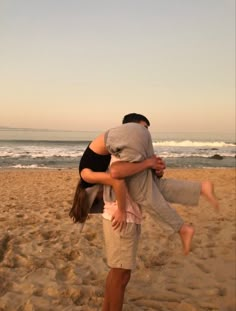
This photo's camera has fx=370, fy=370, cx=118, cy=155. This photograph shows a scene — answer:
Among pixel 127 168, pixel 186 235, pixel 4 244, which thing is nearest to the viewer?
pixel 127 168

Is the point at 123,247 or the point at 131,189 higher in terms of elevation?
the point at 131,189

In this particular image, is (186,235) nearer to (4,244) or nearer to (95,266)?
(95,266)

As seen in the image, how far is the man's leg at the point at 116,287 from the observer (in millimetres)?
2900

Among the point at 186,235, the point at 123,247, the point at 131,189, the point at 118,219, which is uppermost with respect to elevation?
the point at 131,189

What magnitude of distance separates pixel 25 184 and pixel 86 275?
8.53 meters

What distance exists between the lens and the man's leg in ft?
9.52

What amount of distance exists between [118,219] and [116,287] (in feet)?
1.90

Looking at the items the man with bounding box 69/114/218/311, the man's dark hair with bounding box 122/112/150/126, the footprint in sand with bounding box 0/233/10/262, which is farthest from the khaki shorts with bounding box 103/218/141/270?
the footprint in sand with bounding box 0/233/10/262

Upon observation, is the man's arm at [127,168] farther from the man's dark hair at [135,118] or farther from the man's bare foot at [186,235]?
the man's bare foot at [186,235]

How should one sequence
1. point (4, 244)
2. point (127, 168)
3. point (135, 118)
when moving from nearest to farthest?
point (127, 168) → point (135, 118) → point (4, 244)

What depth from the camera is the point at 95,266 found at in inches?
189

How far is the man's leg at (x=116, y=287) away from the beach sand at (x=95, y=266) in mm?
496

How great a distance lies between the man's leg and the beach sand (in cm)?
50

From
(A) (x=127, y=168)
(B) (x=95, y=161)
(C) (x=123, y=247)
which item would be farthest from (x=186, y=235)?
(B) (x=95, y=161)
